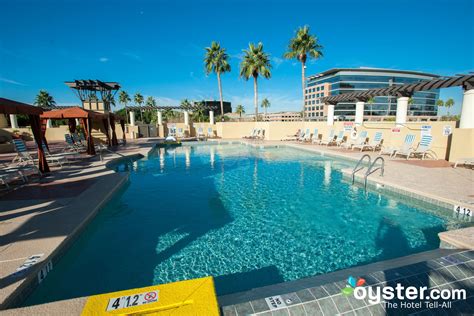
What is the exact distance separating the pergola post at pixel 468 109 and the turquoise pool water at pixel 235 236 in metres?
5.99

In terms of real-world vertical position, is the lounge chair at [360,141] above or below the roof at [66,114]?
below

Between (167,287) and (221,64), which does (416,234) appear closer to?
(167,287)

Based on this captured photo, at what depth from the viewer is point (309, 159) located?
39.3 ft

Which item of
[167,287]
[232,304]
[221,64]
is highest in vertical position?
[221,64]

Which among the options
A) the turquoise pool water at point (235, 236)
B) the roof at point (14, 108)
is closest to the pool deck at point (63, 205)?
the turquoise pool water at point (235, 236)

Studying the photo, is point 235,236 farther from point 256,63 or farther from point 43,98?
point 43,98

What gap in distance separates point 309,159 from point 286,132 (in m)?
9.46

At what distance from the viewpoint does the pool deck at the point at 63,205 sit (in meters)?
2.62

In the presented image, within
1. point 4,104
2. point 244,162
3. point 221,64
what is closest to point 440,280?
point 4,104

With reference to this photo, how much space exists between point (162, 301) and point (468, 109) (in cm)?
1208

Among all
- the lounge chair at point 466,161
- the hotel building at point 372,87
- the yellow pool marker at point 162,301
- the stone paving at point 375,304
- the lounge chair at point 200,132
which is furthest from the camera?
the hotel building at point 372,87

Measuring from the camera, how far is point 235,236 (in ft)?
14.6

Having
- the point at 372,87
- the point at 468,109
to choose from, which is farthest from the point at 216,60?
the point at 372,87

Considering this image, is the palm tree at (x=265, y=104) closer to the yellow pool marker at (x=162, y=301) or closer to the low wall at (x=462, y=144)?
the low wall at (x=462, y=144)
